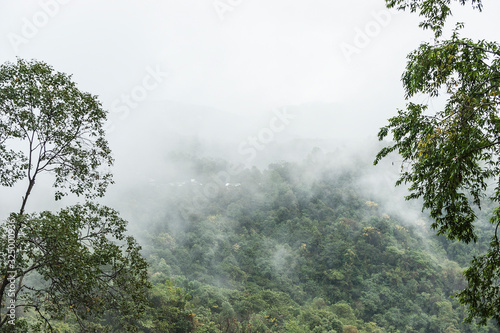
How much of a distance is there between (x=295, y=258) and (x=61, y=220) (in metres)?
33.0

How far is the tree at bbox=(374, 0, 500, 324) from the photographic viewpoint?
12.3 ft

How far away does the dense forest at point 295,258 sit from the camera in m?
20.1

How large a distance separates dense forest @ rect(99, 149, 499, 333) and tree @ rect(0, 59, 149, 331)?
10.3 m

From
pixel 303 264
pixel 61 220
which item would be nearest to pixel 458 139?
pixel 61 220

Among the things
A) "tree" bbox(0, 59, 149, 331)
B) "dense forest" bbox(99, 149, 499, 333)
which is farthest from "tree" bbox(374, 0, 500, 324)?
"dense forest" bbox(99, 149, 499, 333)

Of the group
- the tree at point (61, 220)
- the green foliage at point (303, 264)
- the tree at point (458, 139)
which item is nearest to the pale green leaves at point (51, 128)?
the tree at point (61, 220)

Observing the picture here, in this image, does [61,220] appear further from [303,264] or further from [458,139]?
[303,264]

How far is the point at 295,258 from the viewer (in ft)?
116

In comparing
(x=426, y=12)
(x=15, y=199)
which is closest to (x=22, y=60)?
(x=426, y=12)

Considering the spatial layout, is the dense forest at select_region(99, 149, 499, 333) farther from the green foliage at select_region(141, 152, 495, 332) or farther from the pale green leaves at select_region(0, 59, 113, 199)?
the pale green leaves at select_region(0, 59, 113, 199)

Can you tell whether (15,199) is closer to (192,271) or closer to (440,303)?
(192,271)

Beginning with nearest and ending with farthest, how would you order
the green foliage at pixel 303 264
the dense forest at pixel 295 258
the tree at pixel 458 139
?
the tree at pixel 458 139
the dense forest at pixel 295 258
the green foliage at pixel 303 264

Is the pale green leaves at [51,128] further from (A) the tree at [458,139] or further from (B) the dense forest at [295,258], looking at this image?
(B) the dense forest at [295,258]

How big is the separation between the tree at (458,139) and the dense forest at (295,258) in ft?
44.2
